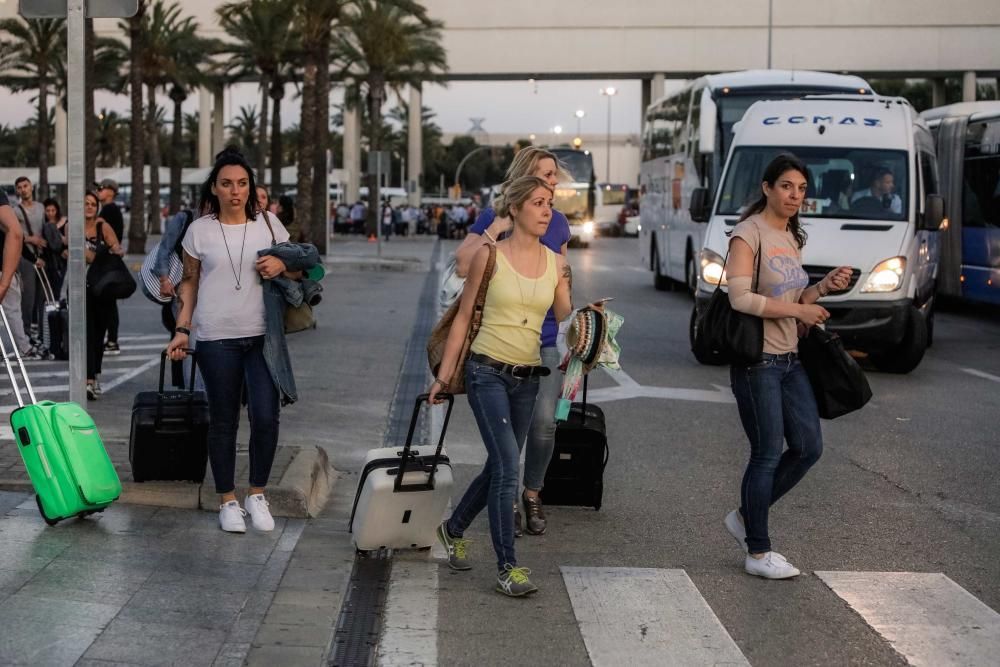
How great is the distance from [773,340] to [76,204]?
367 cm

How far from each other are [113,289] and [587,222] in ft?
148

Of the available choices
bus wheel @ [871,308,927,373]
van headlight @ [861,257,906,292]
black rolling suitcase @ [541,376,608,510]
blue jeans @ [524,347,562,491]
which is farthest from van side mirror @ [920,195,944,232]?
blue jeans @ [524,347,562,491]

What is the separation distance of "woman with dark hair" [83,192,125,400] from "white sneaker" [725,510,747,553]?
6.01 m

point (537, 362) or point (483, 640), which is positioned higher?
point (537, 362)

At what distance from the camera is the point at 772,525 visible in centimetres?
769

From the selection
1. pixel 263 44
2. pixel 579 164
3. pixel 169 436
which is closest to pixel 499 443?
pixel 169 436

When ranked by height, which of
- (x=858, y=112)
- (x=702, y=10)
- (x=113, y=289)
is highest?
(x=702, y=10)

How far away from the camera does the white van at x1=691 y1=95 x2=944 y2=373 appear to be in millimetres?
14406

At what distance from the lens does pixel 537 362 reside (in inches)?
245

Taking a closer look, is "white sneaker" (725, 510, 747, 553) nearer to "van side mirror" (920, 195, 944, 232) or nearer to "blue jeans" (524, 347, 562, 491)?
"blue jeans" (524, 347, 562, 491)

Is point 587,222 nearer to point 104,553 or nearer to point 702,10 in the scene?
point 702,10

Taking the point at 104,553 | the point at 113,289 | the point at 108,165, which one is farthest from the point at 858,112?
the point at 108,165

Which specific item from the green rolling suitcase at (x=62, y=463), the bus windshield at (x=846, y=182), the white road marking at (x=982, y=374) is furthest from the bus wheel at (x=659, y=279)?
the green rolling suitcase at (x=62, y=463)

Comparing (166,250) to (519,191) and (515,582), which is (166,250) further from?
(515,582)
